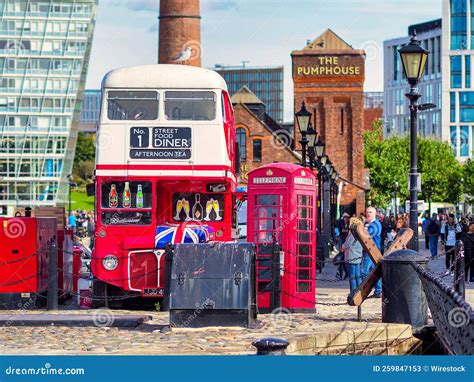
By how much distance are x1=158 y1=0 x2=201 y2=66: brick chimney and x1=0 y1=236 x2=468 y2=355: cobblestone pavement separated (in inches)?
2082

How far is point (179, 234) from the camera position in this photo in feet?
79.8

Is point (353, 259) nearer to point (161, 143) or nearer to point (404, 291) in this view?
point (161, 143)

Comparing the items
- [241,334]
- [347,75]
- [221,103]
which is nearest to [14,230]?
[221,103]

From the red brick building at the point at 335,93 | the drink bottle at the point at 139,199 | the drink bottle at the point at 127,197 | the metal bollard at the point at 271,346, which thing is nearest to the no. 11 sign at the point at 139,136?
the drink bottle at the point at 127,197

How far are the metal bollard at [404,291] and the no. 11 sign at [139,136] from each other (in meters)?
6.84

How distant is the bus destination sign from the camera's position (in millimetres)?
24062

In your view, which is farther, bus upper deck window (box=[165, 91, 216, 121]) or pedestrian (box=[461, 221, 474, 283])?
pedestrian (box=[461, 221, 474, 283])

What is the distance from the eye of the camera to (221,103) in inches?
958

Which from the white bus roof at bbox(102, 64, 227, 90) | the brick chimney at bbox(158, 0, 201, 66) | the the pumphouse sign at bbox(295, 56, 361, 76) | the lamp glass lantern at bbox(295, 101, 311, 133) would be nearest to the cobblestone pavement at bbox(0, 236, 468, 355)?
the white bus roof at bbox(102, 64, 227, 90)

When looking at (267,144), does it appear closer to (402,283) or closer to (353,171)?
(353,171)

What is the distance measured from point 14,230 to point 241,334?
25.6 feet

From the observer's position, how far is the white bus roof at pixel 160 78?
24.5 m

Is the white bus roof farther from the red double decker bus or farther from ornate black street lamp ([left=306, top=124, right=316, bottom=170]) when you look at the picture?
ornate black street lamp ([left=306, top=124, right=316, bottom=170])

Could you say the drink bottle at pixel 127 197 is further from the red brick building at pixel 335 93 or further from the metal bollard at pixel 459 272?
the red brick building at pixel 335 93
